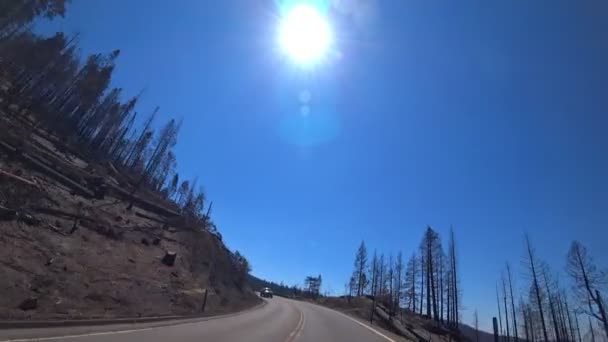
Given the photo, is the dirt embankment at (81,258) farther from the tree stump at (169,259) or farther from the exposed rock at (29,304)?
the tree stump at (169,259)

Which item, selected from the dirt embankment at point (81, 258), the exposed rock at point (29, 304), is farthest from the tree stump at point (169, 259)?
the exposed rock at point (29, 304)

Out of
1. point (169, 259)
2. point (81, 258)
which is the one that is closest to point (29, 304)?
point (81, 258)

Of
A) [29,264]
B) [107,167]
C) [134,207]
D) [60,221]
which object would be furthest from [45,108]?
[29,264]

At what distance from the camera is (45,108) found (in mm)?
61750

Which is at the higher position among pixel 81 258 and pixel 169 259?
pixel 169 259

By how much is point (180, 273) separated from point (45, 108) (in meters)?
50.9

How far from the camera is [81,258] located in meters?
21.5

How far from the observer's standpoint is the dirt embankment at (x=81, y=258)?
15.7m

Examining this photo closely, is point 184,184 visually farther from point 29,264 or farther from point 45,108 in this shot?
point 29,264

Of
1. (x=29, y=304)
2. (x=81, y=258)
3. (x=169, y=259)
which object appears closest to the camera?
(x=29, y=304)

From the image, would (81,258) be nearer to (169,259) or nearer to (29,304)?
(29,304)

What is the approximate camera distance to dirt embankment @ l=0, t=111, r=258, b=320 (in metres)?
15.7

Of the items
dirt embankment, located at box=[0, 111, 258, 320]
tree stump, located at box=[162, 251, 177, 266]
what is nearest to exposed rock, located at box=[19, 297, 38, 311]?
dirt embankment, located at box=[0, 111, 258, 320]

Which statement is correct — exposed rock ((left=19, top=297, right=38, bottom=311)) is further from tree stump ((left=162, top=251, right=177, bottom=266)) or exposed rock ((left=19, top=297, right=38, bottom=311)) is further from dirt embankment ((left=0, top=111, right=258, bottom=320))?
tree stump ((left=162, top=251, right=177, bottom=266))
